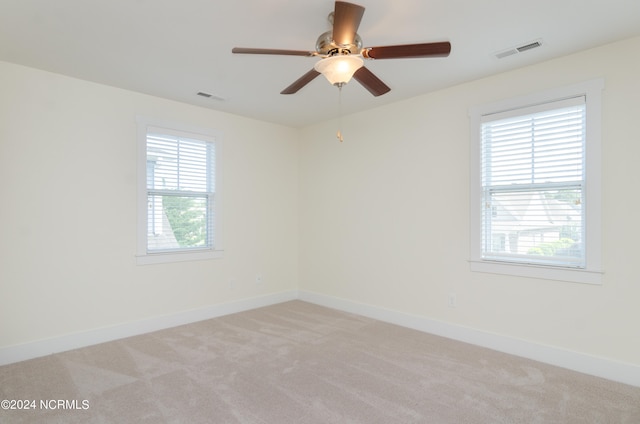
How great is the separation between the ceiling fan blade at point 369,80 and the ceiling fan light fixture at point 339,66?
A: 20cm

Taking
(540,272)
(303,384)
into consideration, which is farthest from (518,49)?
(303,384)

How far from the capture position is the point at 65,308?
10.8 ft

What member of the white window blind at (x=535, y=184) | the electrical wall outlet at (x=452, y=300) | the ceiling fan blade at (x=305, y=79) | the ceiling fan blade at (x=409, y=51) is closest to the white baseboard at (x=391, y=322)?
the electrical wall outlet at (x=452, y=300)

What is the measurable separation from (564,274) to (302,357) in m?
2.38

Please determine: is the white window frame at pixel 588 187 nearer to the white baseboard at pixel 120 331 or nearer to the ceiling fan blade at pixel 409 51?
the ceiling fan blade at pixel 409 51

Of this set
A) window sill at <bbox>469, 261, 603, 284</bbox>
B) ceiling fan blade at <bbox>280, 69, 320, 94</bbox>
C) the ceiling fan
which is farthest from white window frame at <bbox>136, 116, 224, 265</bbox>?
window sill at <bbox>469, 261, 603, 284</bbox>

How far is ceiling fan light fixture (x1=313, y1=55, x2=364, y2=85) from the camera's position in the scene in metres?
1.99

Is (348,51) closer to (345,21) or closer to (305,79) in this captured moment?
(345,21)

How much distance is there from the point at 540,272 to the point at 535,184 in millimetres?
783

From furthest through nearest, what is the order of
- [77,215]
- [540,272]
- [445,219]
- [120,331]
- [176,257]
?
[176,257] < [445,219] < [120,331] < [77,215] < [540,272]

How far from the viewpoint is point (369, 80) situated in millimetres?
2371

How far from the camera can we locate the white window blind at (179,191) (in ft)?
12.9

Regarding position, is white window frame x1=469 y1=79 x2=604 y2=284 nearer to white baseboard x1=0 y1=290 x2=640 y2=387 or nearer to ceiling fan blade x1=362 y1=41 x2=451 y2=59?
white baseboard x1=0 y1=290 x2=640 y2=387

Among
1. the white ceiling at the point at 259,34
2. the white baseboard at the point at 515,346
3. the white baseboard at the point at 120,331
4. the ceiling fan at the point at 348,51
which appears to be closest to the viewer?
the ceiling fan at the point at 348,51
